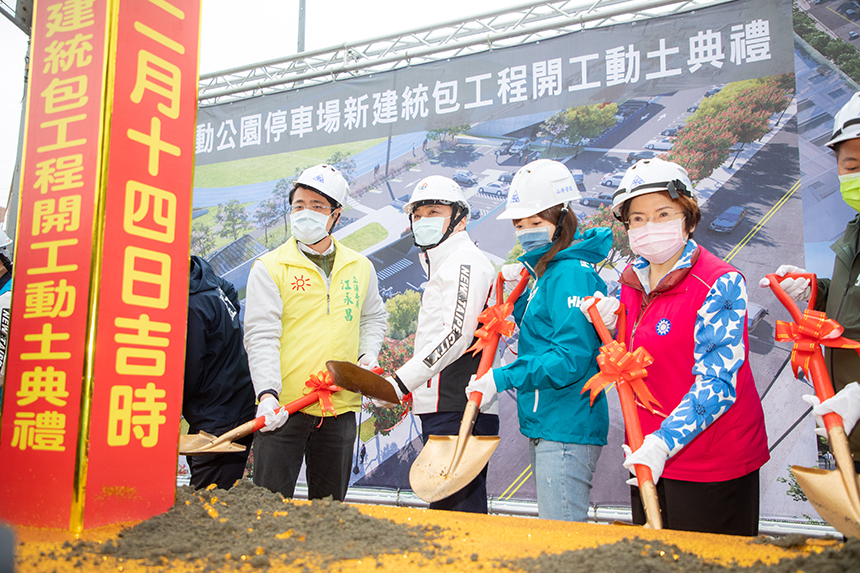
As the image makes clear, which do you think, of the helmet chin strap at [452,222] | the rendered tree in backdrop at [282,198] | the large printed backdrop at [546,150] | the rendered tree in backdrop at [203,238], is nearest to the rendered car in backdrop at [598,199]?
the large printed backdrop at [546,150]

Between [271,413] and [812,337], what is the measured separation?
7.16ft

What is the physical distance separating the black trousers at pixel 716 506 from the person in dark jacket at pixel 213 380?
6.65 ft

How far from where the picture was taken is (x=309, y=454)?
273 cm

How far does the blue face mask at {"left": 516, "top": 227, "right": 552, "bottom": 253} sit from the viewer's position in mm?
2299

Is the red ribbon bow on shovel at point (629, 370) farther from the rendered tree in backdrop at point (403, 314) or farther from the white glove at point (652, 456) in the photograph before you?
the rendered tree in backdrop at point (403, 314)

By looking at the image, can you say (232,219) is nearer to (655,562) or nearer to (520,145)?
(520,145)

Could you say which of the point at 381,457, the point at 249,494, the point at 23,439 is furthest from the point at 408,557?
the point at 381,457

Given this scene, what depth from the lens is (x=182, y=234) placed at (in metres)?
1.57

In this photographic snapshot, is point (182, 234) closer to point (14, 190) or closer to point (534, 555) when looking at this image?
point (534, 555)

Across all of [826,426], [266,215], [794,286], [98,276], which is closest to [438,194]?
[794,286]

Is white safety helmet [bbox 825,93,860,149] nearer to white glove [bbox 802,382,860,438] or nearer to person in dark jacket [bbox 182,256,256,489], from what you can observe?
white glove [bbox 802,382,860,438]

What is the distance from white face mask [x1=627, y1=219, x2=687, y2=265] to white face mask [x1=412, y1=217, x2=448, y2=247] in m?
1.03

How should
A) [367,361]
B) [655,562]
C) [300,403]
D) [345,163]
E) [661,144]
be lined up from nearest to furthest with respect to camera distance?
[655,562] < [300,403] < [367,361] < [661,144] < [345,163]

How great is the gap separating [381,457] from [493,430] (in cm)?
241
